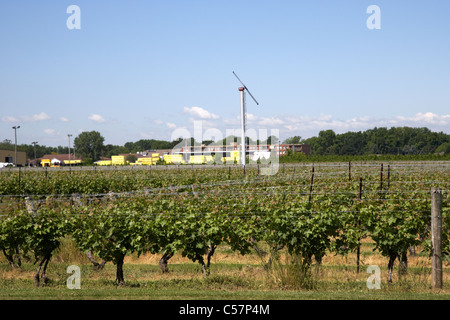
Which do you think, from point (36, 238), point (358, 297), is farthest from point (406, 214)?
point (36, 238)

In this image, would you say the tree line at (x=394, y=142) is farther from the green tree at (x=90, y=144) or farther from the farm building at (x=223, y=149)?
the green tree at (x=90, y=144)

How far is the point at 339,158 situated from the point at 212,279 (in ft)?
270

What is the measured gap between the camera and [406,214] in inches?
373

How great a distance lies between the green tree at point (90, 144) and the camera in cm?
13900

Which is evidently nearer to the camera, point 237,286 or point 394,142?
point 237,286

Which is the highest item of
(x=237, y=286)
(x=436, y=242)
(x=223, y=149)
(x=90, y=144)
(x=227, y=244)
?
(x=90, y=144)

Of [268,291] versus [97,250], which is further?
[97,250]

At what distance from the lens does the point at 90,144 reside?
141m

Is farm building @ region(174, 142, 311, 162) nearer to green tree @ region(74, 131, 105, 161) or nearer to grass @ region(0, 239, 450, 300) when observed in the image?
green tree @ region(74, 131, 105, 161)

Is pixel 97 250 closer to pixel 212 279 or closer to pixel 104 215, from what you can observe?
pixel 104 215

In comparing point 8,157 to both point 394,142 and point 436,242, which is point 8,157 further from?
point 436,242

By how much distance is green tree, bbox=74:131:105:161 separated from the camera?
139 m

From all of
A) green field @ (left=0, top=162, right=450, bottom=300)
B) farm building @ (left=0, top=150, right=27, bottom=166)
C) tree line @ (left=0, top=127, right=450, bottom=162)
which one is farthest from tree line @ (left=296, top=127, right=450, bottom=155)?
green field @ (left=0, top=162, right=450, bottom=300)

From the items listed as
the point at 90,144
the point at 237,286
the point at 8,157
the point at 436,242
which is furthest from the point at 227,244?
the point at 90,144
